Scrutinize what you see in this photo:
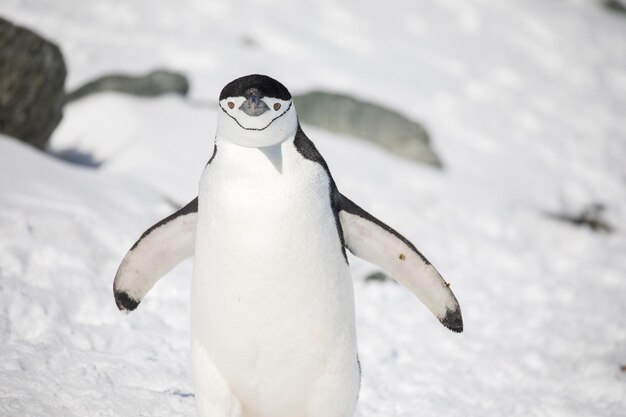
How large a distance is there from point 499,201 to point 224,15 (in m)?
5.62

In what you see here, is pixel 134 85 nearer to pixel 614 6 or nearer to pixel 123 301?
pixel 123 301

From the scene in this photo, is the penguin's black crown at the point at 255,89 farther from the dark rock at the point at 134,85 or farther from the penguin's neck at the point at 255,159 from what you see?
the dark rock at the point at 134,85

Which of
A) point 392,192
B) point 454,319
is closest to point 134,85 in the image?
point 392,192

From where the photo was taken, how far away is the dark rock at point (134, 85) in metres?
6.62

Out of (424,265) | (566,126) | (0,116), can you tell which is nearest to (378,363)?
(424,265)

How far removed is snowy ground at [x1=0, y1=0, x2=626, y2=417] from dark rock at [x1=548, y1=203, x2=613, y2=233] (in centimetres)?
14

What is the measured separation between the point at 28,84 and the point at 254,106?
3.85m

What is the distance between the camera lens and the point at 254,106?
1.80m

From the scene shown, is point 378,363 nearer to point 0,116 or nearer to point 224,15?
point 0,116

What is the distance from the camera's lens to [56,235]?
3436mm

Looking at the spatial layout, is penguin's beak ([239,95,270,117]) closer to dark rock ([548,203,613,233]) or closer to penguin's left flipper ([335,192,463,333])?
penguin's left flipper ([335,192,463,333])

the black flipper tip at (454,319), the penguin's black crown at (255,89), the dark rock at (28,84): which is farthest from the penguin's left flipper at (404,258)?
the dark rock at (28,84)

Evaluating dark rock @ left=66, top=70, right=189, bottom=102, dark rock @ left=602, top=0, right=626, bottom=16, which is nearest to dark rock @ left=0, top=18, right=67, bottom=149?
dark rock @ left=66, top=70, right=189, bottom=102

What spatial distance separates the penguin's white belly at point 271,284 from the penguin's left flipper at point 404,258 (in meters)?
0.11
